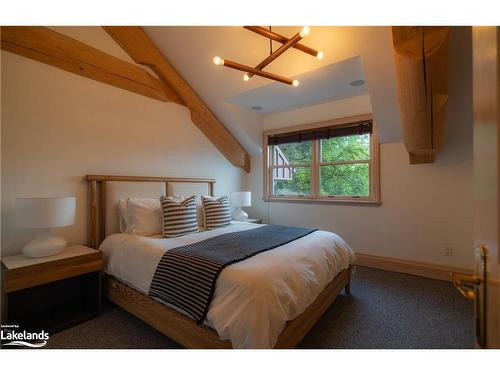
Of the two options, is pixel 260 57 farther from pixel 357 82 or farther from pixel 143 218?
pixel 143 218

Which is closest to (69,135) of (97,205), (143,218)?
(97,205)

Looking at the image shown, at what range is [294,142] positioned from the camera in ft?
13.0

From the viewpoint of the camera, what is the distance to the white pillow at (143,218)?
2.44m

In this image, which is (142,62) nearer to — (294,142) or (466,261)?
(294,142)

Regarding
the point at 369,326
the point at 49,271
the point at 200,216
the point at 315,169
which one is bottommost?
the point at 369,326

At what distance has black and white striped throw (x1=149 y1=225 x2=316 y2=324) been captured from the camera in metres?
1.42

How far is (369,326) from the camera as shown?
1.85 metres

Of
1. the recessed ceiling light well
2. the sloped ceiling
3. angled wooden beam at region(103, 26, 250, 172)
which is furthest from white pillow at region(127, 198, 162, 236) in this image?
the recessed ceiling light well

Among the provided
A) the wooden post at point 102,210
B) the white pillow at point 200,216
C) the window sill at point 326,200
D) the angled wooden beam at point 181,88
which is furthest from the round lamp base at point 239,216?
the wooden post at point 102,210

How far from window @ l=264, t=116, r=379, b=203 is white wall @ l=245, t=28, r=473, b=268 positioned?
16 centimetres

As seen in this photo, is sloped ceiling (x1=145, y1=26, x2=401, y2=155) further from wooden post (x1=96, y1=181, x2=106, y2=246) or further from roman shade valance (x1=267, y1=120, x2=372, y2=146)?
wooden post (x1=96, y1=181, x2=106, y2=246)

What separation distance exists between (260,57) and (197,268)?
2.29m

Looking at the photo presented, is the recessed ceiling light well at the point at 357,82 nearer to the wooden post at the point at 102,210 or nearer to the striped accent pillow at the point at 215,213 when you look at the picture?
the striped accent pillow at the point at 215,213

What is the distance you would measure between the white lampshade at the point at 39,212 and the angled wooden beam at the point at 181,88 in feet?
6.65
